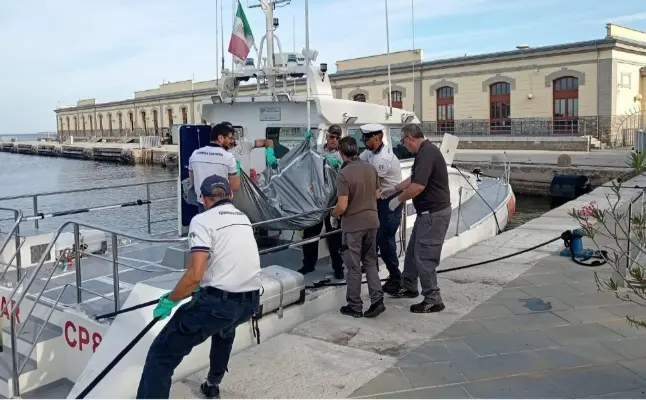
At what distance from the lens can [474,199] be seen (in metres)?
13.6

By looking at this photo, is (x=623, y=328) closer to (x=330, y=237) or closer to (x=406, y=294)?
(x=406, y=294)

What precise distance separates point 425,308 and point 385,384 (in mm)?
1802

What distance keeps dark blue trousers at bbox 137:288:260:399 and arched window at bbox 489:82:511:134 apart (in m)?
37.1

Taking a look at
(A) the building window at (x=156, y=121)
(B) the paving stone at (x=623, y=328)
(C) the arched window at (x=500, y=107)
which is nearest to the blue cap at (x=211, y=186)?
(B) the paving stone at (x=623, y=328)

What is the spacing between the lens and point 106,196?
27609 mm

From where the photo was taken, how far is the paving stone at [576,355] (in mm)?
4996

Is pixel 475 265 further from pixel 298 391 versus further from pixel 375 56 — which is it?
pixel 375 56

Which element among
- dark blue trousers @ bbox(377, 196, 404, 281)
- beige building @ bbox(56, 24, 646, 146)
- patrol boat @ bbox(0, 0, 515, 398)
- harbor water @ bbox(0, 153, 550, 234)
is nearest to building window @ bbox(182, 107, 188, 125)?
harbor water @ bbox(0, 153, 550, 234)

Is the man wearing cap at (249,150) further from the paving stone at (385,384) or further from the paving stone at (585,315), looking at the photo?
the paving stone at (585,315)

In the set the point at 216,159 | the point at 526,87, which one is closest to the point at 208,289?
the point at 216,159

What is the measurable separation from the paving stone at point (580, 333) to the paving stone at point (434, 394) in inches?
57.2

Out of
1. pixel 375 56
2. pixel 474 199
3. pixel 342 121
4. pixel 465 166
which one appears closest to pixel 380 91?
pixel 375 56

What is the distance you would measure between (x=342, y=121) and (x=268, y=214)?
2.23 meters

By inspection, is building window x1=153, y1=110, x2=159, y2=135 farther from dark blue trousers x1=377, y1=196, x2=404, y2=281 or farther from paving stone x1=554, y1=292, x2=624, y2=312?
paving stone x1=554, y1=292, x2=624, y2=312
